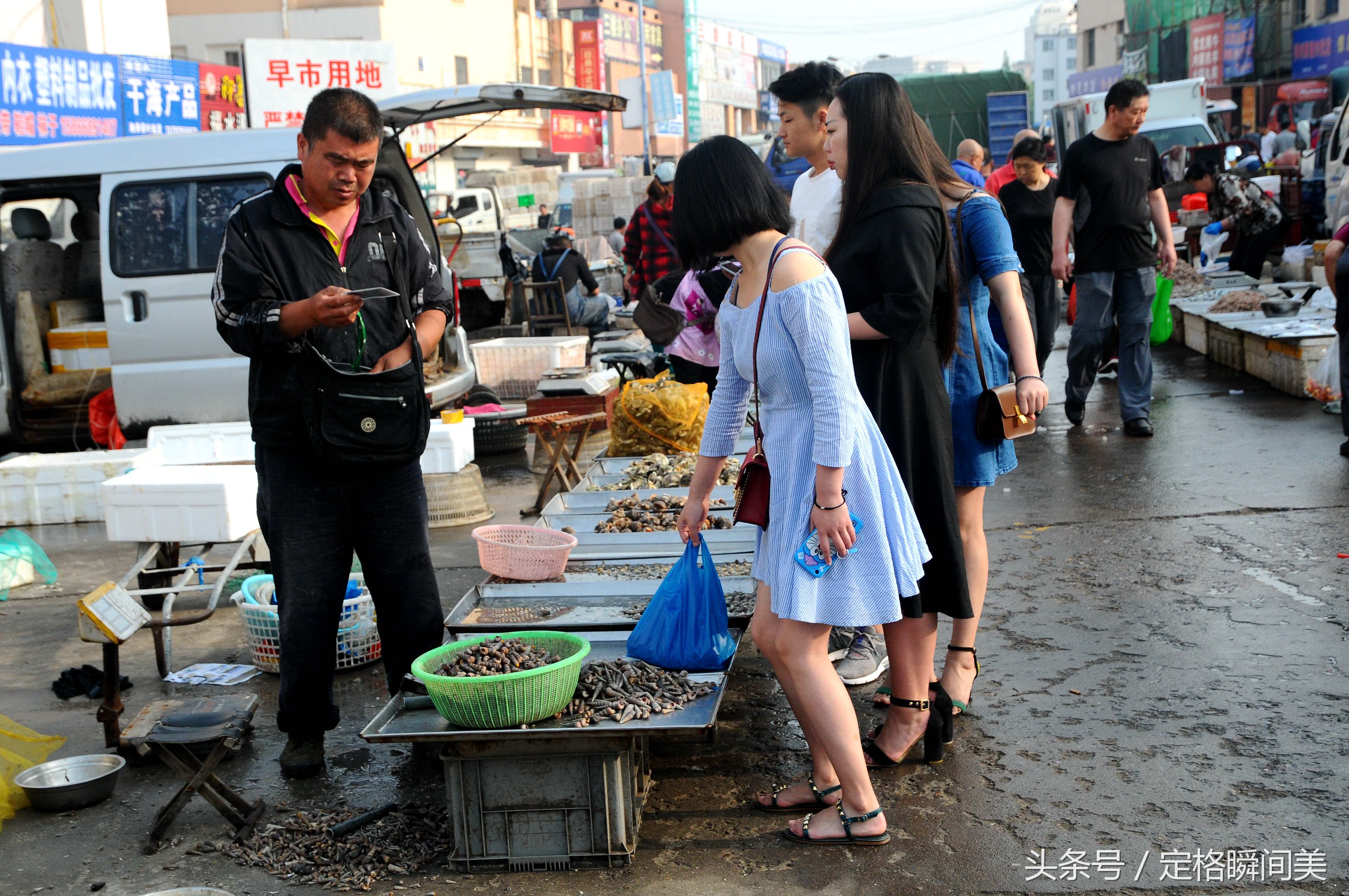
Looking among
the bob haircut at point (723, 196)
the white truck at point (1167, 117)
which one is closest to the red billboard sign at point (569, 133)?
the white truck at point (1167, 117)

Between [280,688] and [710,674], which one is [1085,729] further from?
[280,688]

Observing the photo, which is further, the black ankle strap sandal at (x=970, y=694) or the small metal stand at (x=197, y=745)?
the black ankle strap sandal at (x=970, y=694)

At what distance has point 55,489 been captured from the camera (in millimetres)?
7648

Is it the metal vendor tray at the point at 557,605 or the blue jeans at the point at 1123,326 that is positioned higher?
the blue jeans at the point at 1123,326

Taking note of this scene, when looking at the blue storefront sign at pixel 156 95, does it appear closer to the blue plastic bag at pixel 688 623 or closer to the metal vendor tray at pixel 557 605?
the metal vendor tray at pixel 557 605

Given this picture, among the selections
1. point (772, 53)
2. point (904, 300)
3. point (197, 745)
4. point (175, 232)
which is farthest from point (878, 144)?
point (772, 53)

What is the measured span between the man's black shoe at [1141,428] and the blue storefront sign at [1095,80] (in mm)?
40092

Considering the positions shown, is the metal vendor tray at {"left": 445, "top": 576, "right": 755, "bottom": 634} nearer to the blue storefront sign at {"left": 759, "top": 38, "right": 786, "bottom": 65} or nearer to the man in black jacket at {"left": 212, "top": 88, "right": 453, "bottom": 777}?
the man in black jacket at {"left": 212, "top": 88, "right": 453, "bottom": 777}

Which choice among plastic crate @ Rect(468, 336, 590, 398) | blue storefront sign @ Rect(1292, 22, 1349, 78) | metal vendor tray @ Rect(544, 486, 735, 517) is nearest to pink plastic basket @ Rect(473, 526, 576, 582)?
metal vendor tray @ Rect(544, 486, 735, 517)

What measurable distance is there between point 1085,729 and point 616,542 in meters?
2.17

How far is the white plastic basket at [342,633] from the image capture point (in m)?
4.79

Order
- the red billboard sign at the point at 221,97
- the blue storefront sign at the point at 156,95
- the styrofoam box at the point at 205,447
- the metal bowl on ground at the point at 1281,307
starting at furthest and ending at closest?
1. the red billboard sign at the point at 221,97
2. the blue storefront sign at the point at 156,95
3. the metal bowl on ground at the point at 1281,307
4. the styrofoam box at the point at 205,447

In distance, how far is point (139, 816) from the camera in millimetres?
3668

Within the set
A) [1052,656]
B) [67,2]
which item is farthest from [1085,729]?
[67,2]
